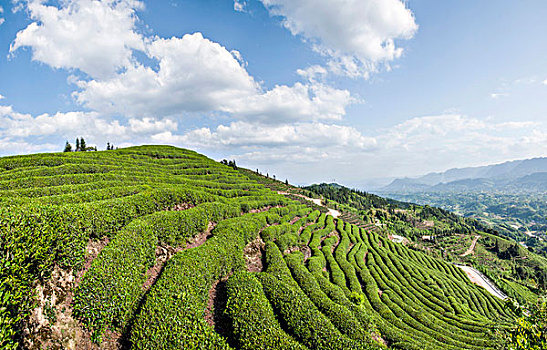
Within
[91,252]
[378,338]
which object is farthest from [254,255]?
[91,252]

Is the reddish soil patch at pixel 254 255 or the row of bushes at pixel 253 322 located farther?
the reddish soil patch at pixel 254 255

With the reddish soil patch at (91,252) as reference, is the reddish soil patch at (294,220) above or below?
below

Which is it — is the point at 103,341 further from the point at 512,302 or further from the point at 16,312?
the point at 512,302

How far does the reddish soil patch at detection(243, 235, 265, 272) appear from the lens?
21.2 meters

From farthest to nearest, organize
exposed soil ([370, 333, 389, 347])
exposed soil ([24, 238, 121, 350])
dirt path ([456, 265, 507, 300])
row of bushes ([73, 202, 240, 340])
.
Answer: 1. dirt path ([456, 265, 507, 300])
2. exposed soil ([370, 333, 389, 347])
3. row of bushes ([73, 202, 240, 340])
4. exposed soil ([24, 238, 121, 350])

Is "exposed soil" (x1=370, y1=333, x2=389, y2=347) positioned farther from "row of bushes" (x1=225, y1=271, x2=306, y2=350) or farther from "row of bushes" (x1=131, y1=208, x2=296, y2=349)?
"row of bushes" (x1=131, y1=208, x2=296, y2=349)

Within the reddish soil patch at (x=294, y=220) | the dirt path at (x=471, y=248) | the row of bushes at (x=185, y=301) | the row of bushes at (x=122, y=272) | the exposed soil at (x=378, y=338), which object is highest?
the row of bushes at (x=122, y=272)

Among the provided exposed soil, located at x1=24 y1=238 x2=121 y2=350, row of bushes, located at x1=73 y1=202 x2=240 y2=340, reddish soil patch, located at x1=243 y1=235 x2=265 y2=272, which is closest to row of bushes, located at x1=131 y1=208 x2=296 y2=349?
row of bushes, located at x1=73 y1=202 x2=240 y2=340

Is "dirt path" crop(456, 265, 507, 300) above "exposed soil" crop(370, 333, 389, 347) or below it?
below

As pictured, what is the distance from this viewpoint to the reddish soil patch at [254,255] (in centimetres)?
2121

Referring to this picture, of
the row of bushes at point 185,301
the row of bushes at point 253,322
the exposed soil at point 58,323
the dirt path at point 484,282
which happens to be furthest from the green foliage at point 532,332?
the dirt path at point 484,282

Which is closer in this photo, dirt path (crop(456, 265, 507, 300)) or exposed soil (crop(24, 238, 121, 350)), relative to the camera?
exposed soil (crop(24, 238, 121, 350))

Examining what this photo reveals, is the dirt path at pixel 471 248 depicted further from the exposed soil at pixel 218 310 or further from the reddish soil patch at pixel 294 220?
the exposed soil at pixel 218 310

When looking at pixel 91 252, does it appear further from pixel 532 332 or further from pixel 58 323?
pixel 532 332
